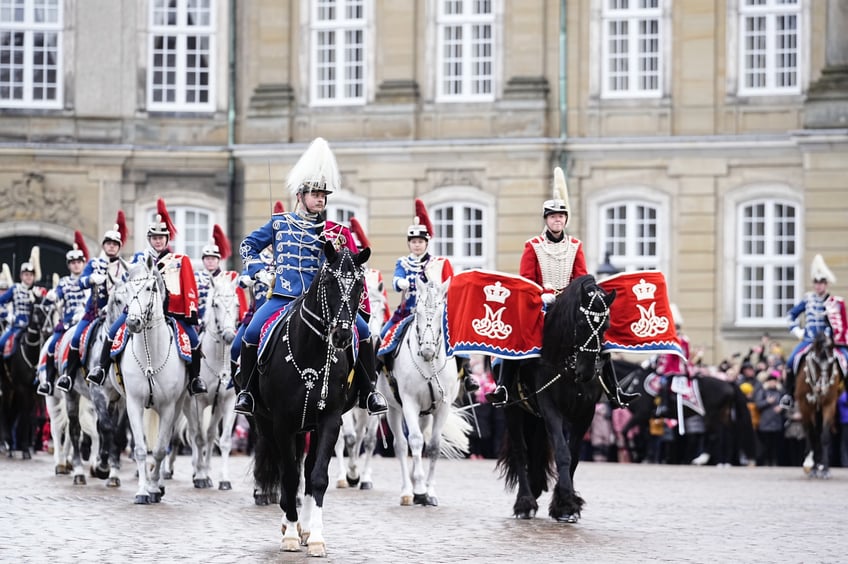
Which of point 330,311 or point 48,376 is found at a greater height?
point 330,311

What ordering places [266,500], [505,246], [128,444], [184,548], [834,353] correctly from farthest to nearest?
1. [505,246]
2. [128,444]
3. [834,353]
4. [266,500]
5. [184,548]

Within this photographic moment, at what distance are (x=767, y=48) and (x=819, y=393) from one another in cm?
1282

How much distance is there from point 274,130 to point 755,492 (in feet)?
60.5

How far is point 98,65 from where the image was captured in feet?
126

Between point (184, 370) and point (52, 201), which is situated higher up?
point (52, 201)

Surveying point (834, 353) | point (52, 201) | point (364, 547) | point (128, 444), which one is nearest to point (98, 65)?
point (52, 201)

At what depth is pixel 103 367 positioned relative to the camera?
19062mm

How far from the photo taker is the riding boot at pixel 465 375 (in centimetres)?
1972

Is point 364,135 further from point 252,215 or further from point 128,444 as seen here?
point 128,444

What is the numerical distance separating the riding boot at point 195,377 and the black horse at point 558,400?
338 cm

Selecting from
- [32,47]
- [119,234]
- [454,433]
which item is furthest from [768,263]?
[119,234]

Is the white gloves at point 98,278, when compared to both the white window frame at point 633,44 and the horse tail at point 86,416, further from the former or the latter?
the white window frame at point 633,44

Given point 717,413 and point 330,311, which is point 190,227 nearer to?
point 717,413

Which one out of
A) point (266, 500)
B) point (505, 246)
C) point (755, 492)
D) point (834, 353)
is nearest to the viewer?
point (266, 500)
